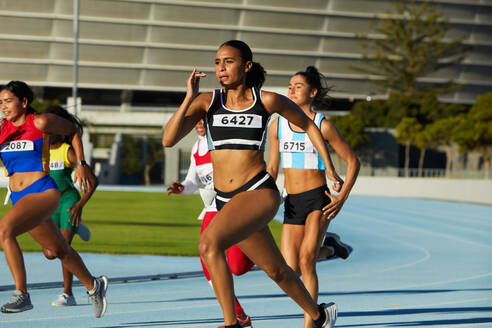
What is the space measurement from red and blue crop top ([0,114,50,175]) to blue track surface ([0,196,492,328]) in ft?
4.23

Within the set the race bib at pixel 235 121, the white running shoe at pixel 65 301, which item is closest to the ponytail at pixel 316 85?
the race bib at pixel 235 121

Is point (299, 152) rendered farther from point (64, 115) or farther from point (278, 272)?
point (64, 115)

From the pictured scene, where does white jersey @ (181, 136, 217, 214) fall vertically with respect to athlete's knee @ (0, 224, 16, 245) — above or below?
above

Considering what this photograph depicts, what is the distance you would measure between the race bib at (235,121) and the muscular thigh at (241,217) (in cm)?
42

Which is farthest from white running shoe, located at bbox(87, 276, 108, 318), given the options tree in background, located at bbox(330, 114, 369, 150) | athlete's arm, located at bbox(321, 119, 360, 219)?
tree in background, located at bbox(330, 114, 369, 150)

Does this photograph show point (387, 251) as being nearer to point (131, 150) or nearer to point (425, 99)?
point (131, 150)

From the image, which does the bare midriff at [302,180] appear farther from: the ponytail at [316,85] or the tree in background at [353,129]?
the tree in background at [353,129]

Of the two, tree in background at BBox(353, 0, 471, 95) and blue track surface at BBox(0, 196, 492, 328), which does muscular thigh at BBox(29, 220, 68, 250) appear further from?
tree in background at BBox(353, 0, 471, 95)

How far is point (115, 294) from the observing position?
324 inches

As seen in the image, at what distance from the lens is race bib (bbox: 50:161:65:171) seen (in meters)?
7.36

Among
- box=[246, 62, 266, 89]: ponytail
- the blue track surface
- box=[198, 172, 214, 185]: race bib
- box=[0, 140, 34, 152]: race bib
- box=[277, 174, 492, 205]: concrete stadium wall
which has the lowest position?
box=[277, 174, 492, 205]: concrete stadium wall

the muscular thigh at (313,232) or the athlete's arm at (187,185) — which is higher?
the athlete's arm at (187,185)

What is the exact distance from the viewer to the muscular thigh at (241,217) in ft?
15.1

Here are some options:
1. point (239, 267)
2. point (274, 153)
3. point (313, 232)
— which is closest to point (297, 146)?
point (274, 153)
